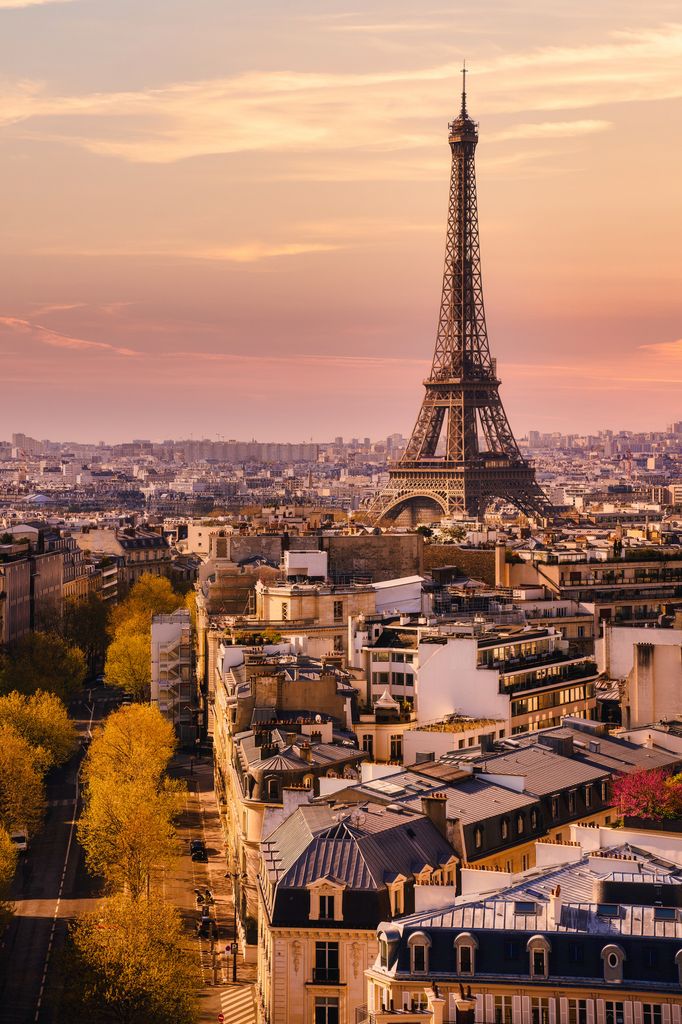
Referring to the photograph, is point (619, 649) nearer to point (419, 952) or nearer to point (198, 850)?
point (198, 850)

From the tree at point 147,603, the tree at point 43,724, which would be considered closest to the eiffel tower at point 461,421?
the tree at point 147,603

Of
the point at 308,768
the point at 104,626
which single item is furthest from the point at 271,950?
the point at 104,626

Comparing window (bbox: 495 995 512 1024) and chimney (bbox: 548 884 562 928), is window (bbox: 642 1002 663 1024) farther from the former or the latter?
window (bbox: 495 995 512 1024)

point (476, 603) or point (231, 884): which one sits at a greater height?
point (476, 603)

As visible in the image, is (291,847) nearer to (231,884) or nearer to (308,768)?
(308,768)

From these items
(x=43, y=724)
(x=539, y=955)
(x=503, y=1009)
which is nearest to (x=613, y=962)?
(x=539, y=955)

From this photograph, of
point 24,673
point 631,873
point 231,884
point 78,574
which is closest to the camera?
point 631,873

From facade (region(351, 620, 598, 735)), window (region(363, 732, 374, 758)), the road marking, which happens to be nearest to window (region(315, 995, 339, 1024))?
the road marking
